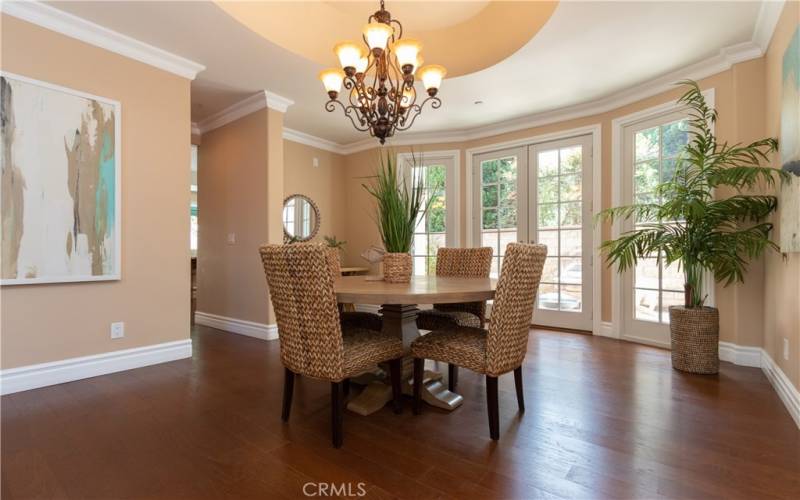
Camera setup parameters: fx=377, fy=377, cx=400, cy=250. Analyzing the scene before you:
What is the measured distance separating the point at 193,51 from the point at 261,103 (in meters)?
0.87

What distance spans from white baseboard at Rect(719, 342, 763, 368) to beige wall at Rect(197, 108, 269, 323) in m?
4.00

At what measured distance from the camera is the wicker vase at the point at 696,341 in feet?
8.79

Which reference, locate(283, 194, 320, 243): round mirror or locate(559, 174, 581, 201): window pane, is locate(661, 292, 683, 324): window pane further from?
locate(283, 194, 320, 243): round mirror

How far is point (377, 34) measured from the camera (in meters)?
2.10

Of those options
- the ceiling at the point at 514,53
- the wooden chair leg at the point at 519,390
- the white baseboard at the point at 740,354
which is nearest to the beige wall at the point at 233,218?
the ceiling at the point at 514,53

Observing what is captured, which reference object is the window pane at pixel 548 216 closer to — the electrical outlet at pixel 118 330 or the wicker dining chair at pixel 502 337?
the wicker dining chair at pixel 502 337

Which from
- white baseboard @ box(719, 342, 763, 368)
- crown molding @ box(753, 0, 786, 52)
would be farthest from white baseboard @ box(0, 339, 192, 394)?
crown molding @ box(753, 0, 786, 52)

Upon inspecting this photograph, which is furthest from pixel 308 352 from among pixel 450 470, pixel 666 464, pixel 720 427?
pixel 720 427

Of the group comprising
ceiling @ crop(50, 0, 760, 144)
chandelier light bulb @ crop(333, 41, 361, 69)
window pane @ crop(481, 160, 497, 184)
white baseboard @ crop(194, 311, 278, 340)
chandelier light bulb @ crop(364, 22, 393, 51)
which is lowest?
white baseboard @ crop(194, 311, 278, 340)

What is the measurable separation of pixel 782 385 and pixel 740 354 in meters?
0.76

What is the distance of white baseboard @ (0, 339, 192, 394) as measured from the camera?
235cm

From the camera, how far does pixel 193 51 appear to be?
9.69 ft

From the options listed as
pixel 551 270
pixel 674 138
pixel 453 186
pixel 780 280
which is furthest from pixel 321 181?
pixel 780 280

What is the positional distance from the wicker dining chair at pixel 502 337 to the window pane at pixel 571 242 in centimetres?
260
